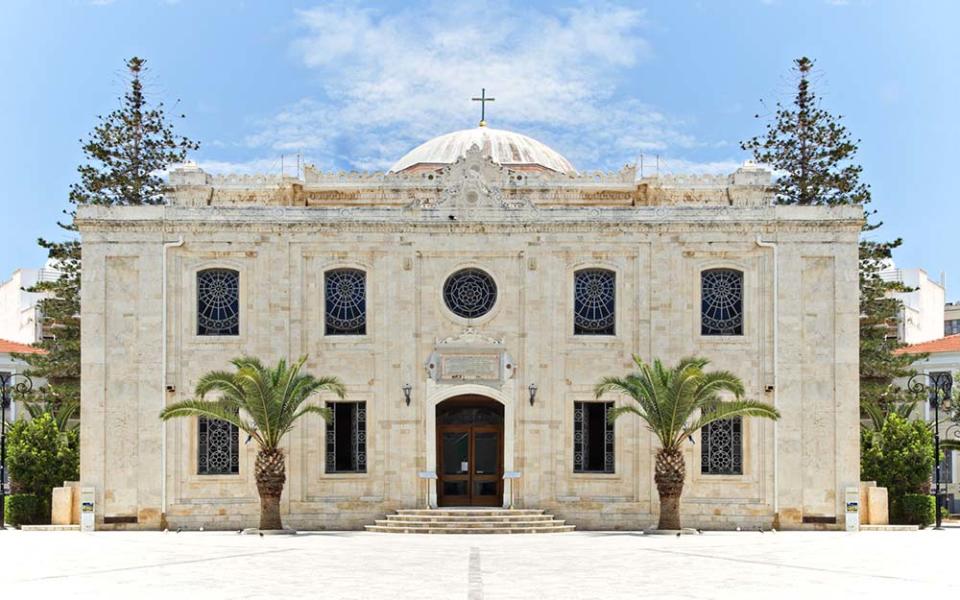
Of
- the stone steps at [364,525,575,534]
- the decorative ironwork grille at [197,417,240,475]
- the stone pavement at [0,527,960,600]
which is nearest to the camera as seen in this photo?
the stone pavement at [0,527,960,600]

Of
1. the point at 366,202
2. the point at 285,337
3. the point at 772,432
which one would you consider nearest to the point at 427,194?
the point at 366,202

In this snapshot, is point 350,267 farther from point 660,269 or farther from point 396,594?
point 396,594

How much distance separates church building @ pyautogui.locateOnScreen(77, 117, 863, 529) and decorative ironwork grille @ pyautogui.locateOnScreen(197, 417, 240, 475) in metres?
0.05

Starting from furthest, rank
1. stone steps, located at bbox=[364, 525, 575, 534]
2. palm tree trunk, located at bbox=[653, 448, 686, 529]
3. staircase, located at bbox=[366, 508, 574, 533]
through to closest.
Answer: staircase, located at bbox=[366, 508, 574, 533] < stone steps, located at bbox=[364, 525, 575, 534] < palm tree trunk, located at bbox=[653, 448, 686, 529]

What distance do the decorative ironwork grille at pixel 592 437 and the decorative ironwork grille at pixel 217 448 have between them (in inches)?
315

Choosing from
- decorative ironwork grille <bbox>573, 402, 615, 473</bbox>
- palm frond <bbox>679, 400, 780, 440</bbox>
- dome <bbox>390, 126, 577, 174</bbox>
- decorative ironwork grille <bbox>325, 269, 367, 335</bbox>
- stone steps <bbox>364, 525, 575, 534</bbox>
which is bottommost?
stone steps <bbox>364, 525, 575, 534</bbox>

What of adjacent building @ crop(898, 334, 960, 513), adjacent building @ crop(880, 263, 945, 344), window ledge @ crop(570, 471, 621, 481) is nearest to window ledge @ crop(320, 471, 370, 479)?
window ledge @ crop(570, 471, 621, 481)

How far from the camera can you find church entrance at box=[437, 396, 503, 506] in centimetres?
2877

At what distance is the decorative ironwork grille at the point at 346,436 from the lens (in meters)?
28.4

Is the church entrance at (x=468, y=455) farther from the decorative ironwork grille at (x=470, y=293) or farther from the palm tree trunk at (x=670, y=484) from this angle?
the palm tree trunk at (x=670, y=484)

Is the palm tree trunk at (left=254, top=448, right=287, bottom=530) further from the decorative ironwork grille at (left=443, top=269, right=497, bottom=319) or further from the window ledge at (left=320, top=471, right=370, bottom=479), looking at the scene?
the decorative ironwork grille at (left=443, top=269, right=497, bottom=319)

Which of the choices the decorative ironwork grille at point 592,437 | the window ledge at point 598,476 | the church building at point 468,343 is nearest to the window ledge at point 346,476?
the church building at point 468,343

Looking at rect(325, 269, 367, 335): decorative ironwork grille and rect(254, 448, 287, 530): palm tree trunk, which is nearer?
rect(254, 448, 287, 530): palm tree trunk

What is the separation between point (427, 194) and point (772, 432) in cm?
1027
